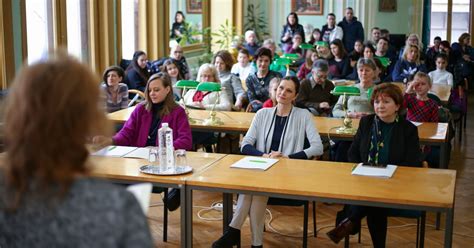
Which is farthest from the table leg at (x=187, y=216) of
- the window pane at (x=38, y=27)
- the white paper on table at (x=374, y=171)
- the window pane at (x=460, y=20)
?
the window pane at (x=460, y=20)

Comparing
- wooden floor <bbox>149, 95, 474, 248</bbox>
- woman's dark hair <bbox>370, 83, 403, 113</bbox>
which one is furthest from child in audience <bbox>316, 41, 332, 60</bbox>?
woman's dark hair <bbox>370, 83, 403, 113</bbox>

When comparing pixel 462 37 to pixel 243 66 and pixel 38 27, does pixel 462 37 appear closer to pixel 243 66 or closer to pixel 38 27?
pixel 243 66

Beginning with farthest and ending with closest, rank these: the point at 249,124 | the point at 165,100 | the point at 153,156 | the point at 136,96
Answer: the point at 136,96
the point at 249,124
the point at 165,100
the point at 153,156

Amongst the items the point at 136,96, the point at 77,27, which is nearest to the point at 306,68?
the point at 136,96

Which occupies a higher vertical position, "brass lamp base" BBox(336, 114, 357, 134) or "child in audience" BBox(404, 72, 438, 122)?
"child in audience" BBox(404, 72, 438, 122)

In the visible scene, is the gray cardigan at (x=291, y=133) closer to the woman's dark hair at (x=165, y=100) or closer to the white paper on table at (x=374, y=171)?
the woman's dark hair at (x=165, y=100)

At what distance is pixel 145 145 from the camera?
16.5 feet

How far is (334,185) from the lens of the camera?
3562 millimetres

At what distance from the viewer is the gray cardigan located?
4.71 metres

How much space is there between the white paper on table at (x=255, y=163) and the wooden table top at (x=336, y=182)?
0.04 m

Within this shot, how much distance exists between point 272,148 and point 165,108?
2.67 ft

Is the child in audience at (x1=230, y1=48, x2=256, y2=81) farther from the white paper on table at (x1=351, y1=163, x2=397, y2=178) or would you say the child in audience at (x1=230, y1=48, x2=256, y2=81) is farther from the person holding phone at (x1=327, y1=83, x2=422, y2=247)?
the white paper on table at (x1=351, y1=163, x2=397, y2=178)

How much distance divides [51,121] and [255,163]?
261cm

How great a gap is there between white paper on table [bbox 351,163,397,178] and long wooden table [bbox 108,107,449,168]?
131 centimetres
